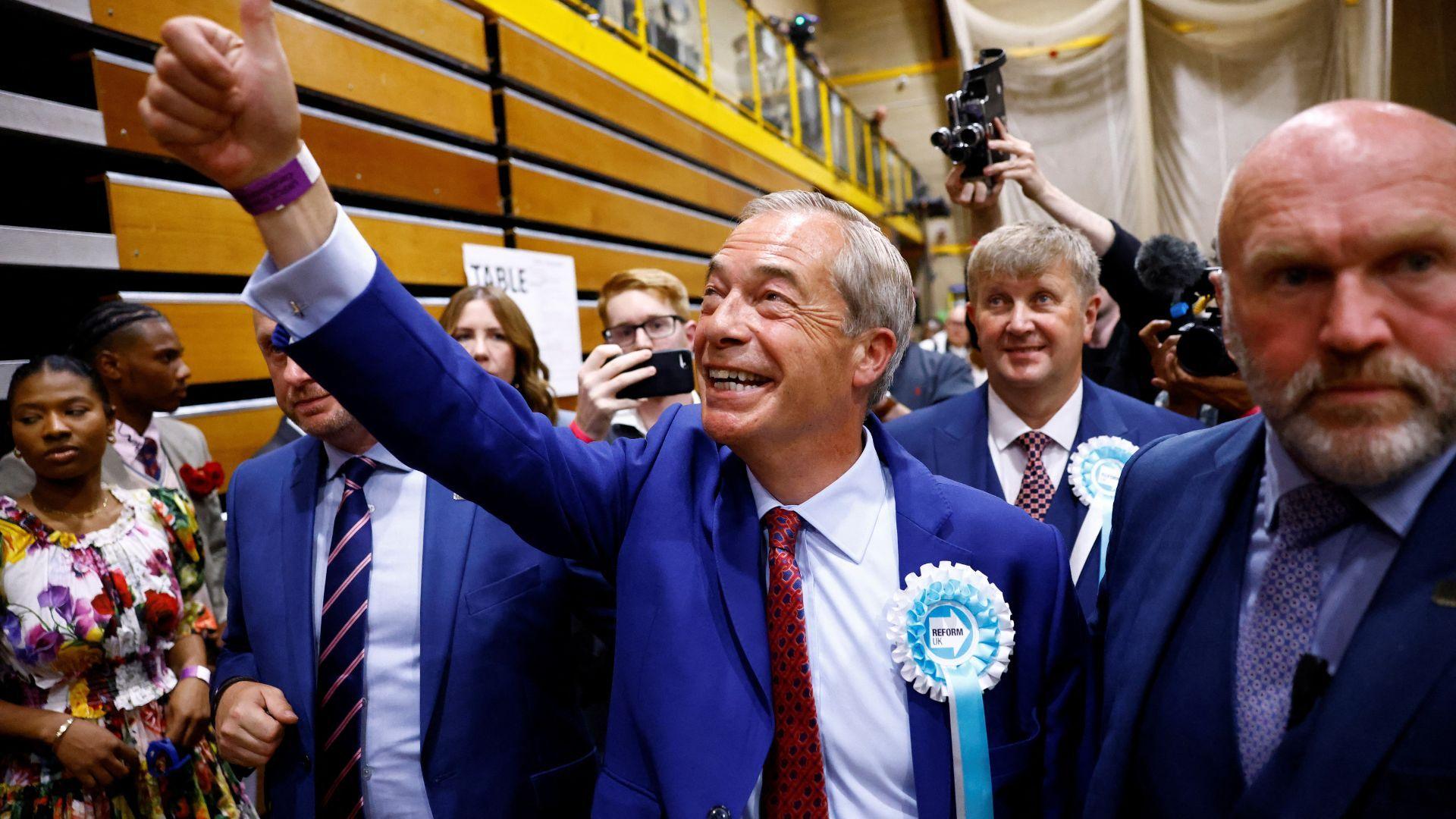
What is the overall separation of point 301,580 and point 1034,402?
5.05 feet

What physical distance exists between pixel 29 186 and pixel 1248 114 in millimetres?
5374

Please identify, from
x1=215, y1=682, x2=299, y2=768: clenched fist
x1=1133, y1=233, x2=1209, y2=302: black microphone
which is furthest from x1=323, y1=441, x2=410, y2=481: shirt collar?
x1=1133, y1=233, x2=1209, y2=302: black microphone

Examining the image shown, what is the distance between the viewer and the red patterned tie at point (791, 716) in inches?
46.6

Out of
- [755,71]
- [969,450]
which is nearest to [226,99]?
[969,450]

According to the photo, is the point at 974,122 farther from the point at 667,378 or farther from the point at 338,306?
the point at 338,306

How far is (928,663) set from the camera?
1.20 metres

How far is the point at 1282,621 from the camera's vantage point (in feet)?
3.01

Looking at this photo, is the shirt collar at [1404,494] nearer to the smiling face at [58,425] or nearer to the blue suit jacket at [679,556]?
the blue suit jacket at [679,556]

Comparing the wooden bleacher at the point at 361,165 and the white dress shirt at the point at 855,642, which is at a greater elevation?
the wooden bleacher at the point at 361,165

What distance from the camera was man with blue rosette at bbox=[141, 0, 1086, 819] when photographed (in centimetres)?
105

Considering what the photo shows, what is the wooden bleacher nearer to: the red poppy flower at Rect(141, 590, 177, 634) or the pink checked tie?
the pink checked tie

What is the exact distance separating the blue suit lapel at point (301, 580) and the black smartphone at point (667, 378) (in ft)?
2.35

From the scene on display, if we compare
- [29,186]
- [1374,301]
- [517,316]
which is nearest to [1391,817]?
[1374,301]

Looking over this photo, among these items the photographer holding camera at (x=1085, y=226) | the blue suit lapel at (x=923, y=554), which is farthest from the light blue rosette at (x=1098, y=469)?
the blue suit lapel at (x=923, y=554)
